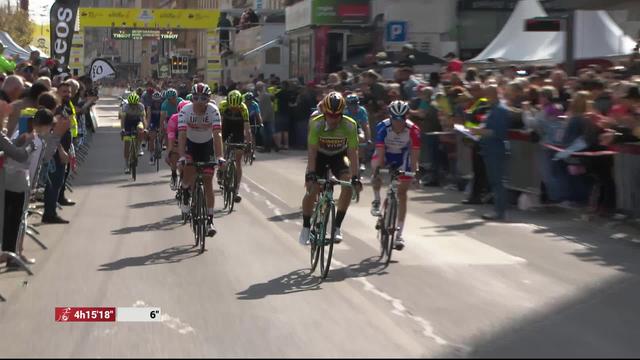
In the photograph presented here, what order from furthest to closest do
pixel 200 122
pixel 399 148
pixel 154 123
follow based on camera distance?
pixel 154 123, pixel 200 122, pixel 399 148

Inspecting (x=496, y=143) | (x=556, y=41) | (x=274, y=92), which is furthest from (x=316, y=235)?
(x=274, y=92)

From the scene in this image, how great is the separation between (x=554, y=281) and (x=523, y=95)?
718cm

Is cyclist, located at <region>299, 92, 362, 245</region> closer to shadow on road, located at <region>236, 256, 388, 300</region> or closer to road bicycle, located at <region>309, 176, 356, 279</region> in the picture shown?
road bicycle, located at <region>309, 176, 356, 279</region>

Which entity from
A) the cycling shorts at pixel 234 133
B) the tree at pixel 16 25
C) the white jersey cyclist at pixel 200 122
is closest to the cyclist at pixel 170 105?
the cycling shorts at pixel 234 133

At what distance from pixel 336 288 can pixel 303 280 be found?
1.79 ft

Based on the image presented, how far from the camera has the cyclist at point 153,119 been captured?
2544cm

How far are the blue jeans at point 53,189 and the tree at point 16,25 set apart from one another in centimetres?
6935

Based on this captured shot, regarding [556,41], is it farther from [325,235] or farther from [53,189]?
[325,235]

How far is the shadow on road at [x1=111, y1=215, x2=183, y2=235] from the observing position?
14.7m

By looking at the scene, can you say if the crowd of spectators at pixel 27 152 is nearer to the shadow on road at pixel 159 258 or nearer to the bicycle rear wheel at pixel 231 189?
the shadow on road at pixel 159 258

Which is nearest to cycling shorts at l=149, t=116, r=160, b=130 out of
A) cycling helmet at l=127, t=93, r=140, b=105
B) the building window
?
cycling helmet at l=127, t=93, r=140, b=105

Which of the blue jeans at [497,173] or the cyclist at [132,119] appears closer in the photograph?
the blue jeans at [497,173]

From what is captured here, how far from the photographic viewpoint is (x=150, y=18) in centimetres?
7900

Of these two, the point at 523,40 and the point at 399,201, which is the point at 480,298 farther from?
→ the point at 523,40
